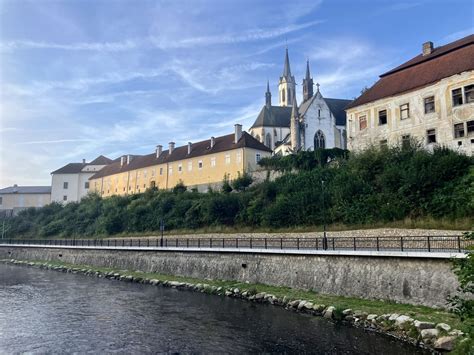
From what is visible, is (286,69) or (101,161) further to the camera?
(286,69)

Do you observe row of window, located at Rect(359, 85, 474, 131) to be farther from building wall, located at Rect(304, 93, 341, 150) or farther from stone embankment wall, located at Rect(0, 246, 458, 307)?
building wall, located at Rect(304, 93, 341, 150)

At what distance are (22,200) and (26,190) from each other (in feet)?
9.33

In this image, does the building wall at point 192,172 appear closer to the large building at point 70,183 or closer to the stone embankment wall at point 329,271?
the large building at point 70,183

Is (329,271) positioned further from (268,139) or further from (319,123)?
(268,139)

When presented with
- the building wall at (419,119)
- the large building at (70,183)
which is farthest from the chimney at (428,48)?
the large building at (70,183)

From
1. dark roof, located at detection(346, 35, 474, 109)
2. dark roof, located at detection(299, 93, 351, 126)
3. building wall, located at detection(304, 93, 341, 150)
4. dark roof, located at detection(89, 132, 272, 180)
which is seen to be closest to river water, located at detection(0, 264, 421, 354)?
dark roof, located at detection(346, 35, 474, 109)

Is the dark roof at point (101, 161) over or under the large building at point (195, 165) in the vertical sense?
over

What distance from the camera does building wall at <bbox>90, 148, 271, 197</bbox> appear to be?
5488 centimetres

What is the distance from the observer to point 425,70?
34875 millimetres

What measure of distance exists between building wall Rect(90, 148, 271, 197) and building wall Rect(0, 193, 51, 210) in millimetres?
30419

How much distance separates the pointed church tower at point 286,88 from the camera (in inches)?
4208

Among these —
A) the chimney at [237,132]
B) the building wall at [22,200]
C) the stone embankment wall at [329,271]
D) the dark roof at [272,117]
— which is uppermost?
the dark roof at [272,117]

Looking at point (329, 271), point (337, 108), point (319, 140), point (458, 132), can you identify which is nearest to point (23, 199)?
point (319, 140)

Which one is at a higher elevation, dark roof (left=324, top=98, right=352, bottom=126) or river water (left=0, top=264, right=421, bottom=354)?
dark roof (left=324, top=98, right=352, bottom=126)
